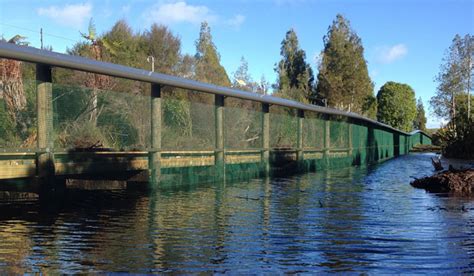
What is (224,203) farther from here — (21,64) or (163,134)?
(21,64)

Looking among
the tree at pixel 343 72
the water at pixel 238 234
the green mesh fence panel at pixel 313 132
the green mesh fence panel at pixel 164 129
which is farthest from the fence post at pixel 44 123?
the tree at pixel 343 72

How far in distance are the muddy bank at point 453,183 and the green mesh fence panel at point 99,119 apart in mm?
7262

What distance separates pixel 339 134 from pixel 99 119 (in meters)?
15.3

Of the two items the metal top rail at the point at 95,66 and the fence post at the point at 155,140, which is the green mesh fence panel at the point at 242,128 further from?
the fence post at the point at 155,140

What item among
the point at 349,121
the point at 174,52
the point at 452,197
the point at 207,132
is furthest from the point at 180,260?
the point at 174,52

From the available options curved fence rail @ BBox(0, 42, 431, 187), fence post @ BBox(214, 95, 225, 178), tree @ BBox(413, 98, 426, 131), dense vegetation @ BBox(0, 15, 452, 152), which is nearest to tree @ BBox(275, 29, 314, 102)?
dense vegetation @ BBox(0, 15, 452, 152)

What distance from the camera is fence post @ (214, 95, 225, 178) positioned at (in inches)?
616

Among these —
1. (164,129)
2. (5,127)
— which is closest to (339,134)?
(164,129)

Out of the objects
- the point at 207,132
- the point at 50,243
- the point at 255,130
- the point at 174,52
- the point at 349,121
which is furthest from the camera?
the point at 174,52

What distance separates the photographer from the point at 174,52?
34.3 m

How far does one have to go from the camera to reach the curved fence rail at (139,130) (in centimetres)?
1053

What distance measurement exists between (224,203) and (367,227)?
3550 millimetres

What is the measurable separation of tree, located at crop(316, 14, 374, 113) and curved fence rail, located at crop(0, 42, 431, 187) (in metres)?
30.0

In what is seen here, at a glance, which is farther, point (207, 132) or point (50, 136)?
point (207, 132)
